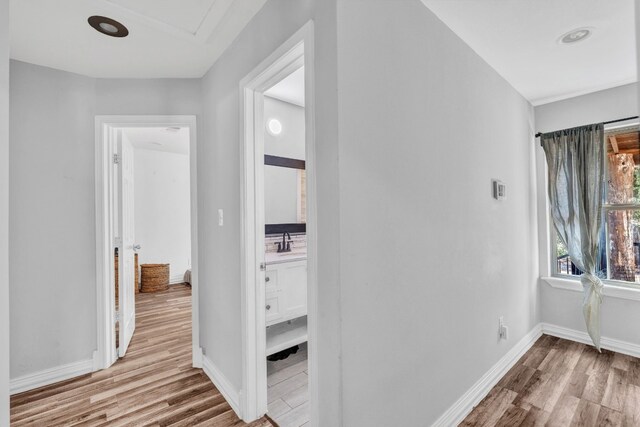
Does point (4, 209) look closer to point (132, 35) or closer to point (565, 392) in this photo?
point (132, 35)

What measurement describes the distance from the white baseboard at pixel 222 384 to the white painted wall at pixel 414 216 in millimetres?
1029

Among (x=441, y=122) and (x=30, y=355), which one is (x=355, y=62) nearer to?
(x=441, y=122)

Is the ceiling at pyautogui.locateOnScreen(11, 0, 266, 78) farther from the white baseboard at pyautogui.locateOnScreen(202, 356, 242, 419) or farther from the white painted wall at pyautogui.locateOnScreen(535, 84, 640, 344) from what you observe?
the white painted wall at pyautogui.locateOnScreen(535, 84, 640, 344)

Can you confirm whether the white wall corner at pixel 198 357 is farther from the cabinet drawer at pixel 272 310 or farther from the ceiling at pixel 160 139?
the ceiling at pixel 160 139

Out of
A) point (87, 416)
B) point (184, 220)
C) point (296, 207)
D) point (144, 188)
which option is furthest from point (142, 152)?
point (87, 416)

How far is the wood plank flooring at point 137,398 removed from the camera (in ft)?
6.09

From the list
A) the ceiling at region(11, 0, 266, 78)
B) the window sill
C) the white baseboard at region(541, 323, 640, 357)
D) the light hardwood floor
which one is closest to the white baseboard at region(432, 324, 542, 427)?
the white baseboard at region(541, 323, 640, 357)

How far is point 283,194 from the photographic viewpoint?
3.10m

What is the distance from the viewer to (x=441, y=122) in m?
1.74

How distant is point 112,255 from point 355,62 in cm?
252

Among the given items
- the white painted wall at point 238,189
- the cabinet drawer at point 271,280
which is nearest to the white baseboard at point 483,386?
the white painted wall at point 238,189

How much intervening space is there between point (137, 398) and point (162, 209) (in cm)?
401

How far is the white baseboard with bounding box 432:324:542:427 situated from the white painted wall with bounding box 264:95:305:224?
2039 millimetres

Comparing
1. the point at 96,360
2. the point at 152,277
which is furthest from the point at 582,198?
the point at 152,277
